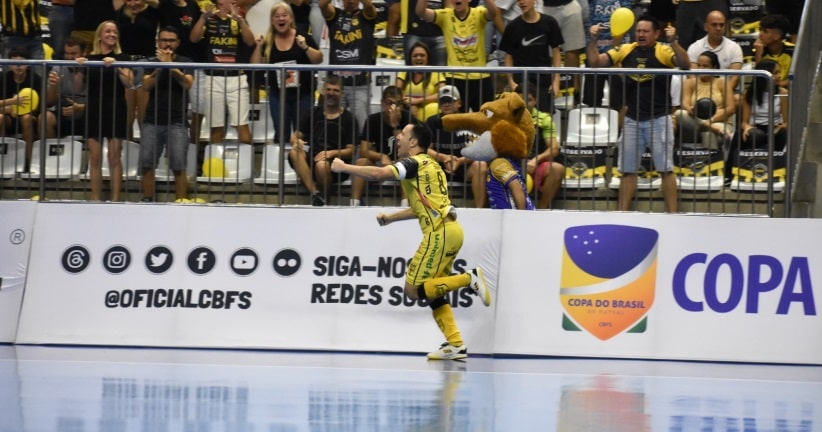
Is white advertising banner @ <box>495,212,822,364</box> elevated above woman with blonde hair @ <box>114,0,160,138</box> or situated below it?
below

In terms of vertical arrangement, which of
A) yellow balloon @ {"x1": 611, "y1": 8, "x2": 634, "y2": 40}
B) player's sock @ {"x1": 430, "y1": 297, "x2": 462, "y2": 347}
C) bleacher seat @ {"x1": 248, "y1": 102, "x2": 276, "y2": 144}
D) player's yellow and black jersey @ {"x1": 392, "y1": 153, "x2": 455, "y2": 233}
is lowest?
player's sock @ {"x1": 430, "y1": 297, "x2": 462, "y2": 347}

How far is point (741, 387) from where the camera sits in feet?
37.2

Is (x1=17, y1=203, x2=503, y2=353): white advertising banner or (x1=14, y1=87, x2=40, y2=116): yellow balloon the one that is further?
(x1=14, y1=87, x2=40, y2=116): yellow balloon

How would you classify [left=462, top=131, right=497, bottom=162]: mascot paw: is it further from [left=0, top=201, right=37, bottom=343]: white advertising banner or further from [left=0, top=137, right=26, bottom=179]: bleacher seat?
[left=0, top=137, right=26, bottom=179]: bleacher seat

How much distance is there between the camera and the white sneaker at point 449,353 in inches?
517

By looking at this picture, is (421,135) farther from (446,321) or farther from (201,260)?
(201,260)

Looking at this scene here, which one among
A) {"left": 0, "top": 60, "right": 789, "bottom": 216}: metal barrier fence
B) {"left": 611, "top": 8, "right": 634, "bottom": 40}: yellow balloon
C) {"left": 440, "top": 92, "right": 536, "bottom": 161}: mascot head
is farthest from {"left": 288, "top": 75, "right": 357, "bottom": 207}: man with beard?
{"left": 611, "top": 8, "right": 634, "bottom": 40}: yellow balloon

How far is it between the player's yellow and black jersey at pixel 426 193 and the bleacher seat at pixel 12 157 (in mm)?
4396

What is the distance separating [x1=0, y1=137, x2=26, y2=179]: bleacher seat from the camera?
14664 millimetres

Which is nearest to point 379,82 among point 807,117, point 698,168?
point 698,168

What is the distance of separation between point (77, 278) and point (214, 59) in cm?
372

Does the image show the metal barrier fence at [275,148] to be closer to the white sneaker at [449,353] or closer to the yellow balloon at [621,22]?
the white sneaker at [449,353]

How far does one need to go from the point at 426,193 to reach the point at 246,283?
7.61 feet

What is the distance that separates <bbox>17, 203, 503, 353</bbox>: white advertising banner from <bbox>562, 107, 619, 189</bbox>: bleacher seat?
1034 millimetres
